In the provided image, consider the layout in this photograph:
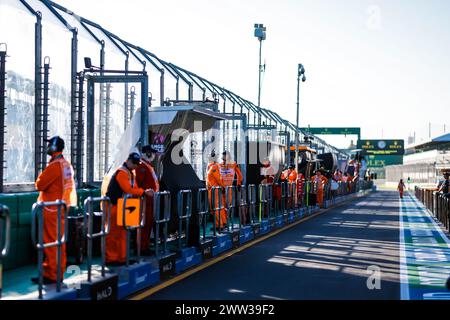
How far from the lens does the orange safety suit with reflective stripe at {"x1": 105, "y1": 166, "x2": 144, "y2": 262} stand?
1016 centimetres

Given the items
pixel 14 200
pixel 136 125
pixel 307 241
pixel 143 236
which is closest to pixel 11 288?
pixel 14 200

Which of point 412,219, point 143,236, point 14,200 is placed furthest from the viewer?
point 412,219

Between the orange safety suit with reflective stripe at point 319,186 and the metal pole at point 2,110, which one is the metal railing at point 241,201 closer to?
the metal pole at point 2,110

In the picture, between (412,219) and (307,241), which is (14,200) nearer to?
(307,241)

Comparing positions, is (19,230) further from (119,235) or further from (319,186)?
(319,186)

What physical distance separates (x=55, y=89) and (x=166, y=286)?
16.3 feet

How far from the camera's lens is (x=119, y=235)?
1015 centimetres

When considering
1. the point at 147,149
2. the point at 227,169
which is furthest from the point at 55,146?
the point at 227,169

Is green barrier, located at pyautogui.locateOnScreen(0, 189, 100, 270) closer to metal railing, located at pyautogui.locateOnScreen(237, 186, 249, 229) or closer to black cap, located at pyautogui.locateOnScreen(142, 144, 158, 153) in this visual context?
black cap, located at pyautogui.locateOnScreen(142, 144, 158, 153)

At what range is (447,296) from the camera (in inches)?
381

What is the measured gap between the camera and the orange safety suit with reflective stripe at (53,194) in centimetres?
854

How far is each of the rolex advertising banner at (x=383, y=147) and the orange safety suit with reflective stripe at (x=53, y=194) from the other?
84.5 m

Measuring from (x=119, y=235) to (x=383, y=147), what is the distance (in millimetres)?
84755

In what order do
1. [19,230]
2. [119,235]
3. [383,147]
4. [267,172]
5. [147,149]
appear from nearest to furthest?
[119,235]
[19,230]
[147,149]
[267,172]
[383,147]
